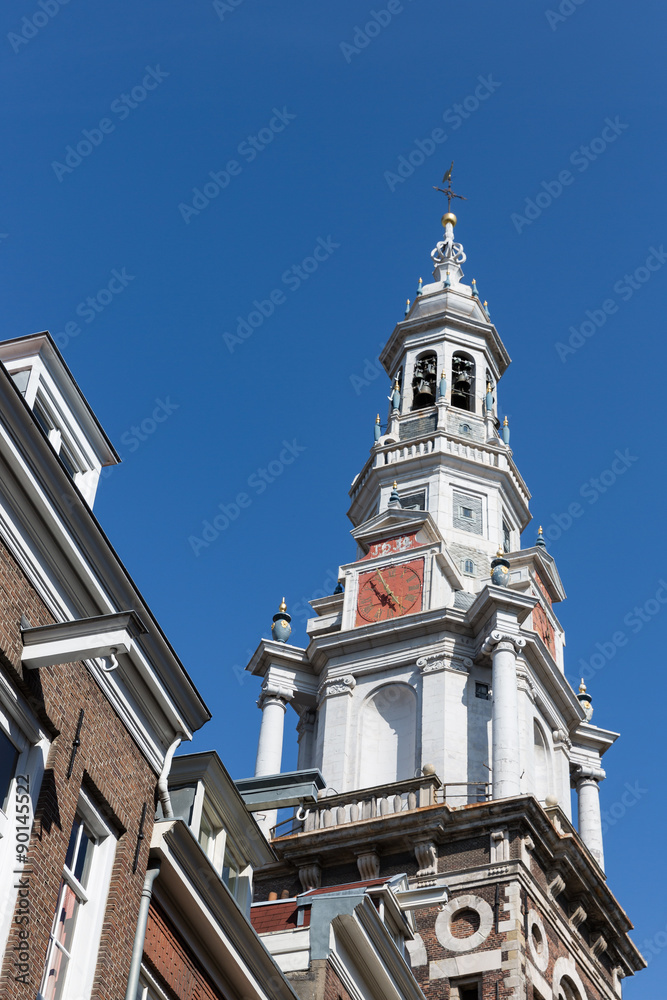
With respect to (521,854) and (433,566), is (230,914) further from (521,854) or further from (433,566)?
(433,566)

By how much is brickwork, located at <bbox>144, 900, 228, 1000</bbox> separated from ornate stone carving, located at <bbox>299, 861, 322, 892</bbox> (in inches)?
954

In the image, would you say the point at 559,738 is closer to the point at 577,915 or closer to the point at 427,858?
the point at 577,915

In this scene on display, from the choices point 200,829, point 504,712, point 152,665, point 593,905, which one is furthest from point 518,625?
point 152,665

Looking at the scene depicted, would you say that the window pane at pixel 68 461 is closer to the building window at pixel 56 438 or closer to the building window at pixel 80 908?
the building window at pixel 56 438

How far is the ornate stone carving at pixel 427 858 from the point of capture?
43750mm

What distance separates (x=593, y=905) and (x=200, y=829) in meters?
26.7

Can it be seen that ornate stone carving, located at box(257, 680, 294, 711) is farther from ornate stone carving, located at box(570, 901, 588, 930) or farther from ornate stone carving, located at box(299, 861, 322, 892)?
ornate stone carving, located at box(570, 901, 588, 930)

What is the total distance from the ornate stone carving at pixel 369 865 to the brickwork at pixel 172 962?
23746 millimetres

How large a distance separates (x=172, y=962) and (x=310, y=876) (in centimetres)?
2565

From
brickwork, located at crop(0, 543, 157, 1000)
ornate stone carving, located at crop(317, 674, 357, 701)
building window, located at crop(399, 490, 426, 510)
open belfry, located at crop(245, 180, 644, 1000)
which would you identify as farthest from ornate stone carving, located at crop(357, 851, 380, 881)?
brickwork, located at crop(0, 543, 157, 1000)

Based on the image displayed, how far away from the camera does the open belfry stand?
4253 centimetres

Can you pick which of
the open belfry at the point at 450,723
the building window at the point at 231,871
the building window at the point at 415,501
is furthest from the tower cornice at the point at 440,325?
the building window at the point at 231,871

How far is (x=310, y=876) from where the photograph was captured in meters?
44.9

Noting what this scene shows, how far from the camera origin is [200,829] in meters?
22.6
